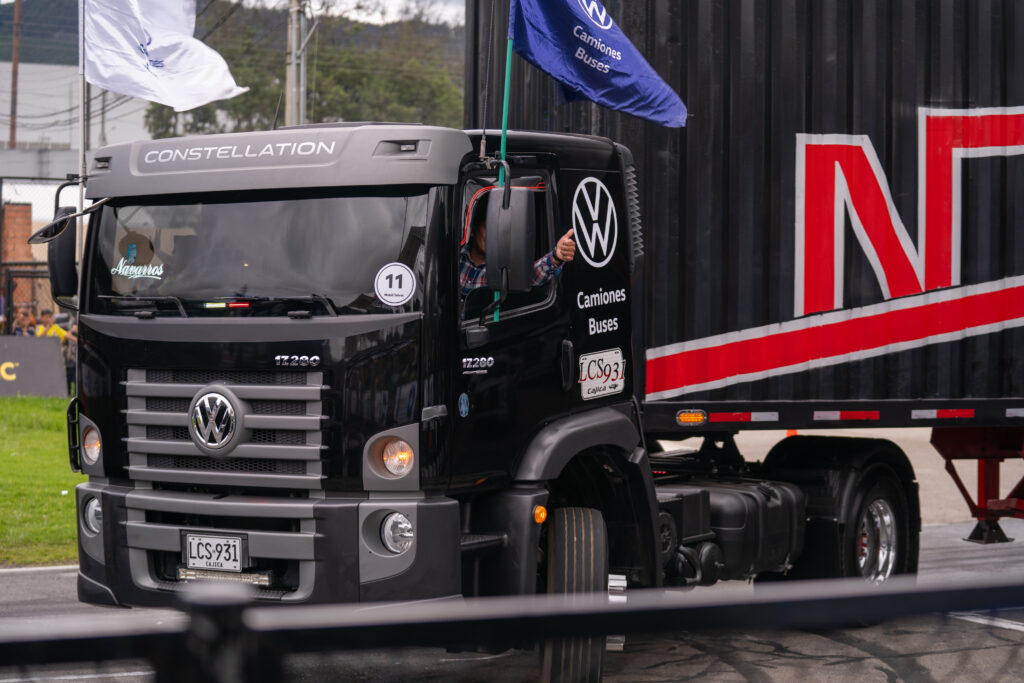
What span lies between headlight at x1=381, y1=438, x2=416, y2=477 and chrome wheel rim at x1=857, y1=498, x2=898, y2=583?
4.17m

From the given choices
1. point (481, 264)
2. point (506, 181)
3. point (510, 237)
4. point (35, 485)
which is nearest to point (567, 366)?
point (481, 264)

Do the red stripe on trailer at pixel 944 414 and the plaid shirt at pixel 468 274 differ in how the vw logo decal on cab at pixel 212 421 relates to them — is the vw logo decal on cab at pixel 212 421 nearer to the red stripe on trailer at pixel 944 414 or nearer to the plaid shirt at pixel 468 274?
the plaid shirt at pixel 468 274

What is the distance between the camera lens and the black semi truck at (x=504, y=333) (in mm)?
5316

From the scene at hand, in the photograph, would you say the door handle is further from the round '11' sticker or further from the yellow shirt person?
the yellow shirt person

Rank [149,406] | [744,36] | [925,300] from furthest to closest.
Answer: [925,300] → [744,36] → [149,406]

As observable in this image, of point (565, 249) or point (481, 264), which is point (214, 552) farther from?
point (565, 249)

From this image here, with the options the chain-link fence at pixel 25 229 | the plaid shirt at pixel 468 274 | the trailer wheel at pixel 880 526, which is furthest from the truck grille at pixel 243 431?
the chain-link fence at pixel 25 229

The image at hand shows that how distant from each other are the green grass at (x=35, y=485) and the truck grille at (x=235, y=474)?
14.3 ft

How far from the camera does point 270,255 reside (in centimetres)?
556

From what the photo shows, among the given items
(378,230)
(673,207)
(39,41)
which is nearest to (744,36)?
(673,207)

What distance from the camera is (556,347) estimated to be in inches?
235

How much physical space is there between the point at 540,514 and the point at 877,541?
3.90m

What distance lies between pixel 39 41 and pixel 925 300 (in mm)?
54111

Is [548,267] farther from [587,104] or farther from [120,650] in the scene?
[120,650]
